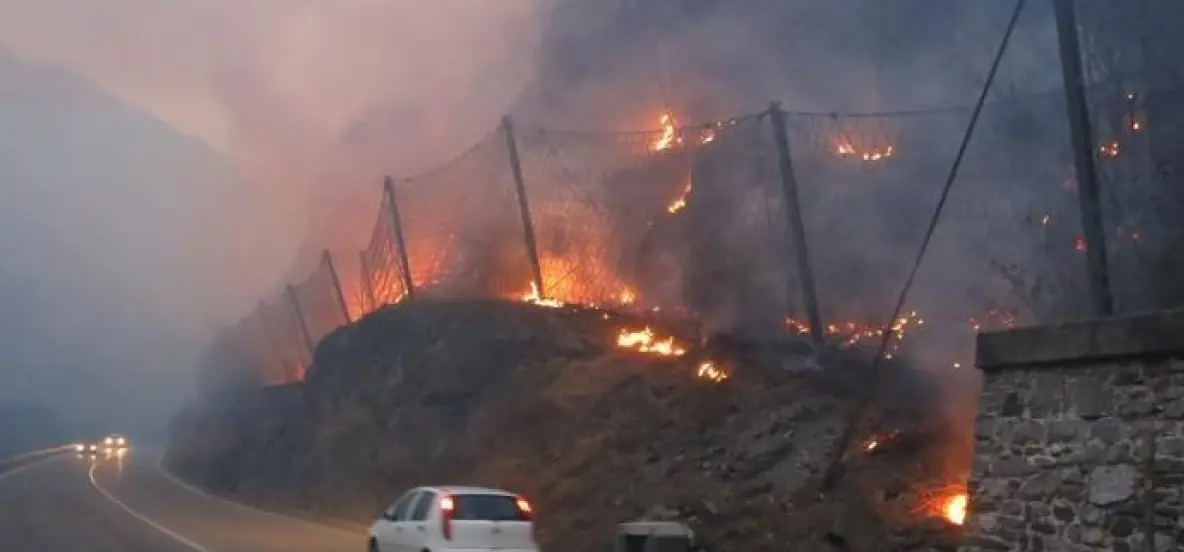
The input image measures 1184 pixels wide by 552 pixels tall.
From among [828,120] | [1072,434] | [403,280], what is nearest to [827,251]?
[828,120]

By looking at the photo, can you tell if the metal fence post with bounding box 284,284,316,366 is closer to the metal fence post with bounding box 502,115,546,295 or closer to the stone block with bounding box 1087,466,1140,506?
the metal fence post with bounding box 502,115,546,295

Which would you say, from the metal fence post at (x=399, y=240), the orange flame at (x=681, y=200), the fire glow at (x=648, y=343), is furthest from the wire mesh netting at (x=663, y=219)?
the metal fence post at (x=399, y=240)

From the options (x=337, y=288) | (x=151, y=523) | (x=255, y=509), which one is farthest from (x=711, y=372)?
(x=337, y=288)

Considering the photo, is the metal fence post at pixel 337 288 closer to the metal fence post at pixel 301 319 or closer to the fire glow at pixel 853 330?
the metal fence post at pixel 301 319

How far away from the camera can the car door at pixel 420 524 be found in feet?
46.7

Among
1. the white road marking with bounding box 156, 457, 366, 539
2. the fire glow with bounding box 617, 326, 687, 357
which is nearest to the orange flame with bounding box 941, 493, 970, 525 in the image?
the fire glow with bounding box 617, 326, 687, 357

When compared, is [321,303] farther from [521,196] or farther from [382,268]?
[521,196]

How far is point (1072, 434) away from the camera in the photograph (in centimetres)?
951

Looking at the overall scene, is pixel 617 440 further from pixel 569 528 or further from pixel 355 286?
pixel 355 286

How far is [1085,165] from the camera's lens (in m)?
11.3

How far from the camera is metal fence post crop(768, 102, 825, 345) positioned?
18.2 metres

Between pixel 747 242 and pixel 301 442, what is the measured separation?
1666 cm

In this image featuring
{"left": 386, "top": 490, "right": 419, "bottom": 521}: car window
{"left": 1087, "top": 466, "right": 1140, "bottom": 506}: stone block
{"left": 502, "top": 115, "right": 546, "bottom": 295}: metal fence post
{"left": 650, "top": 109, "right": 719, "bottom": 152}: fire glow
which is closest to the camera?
{"left": 1087, "top": 466, "right": 1140, "bottom": 506}: stone block

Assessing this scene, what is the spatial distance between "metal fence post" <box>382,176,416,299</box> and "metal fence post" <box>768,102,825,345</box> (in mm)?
13773
